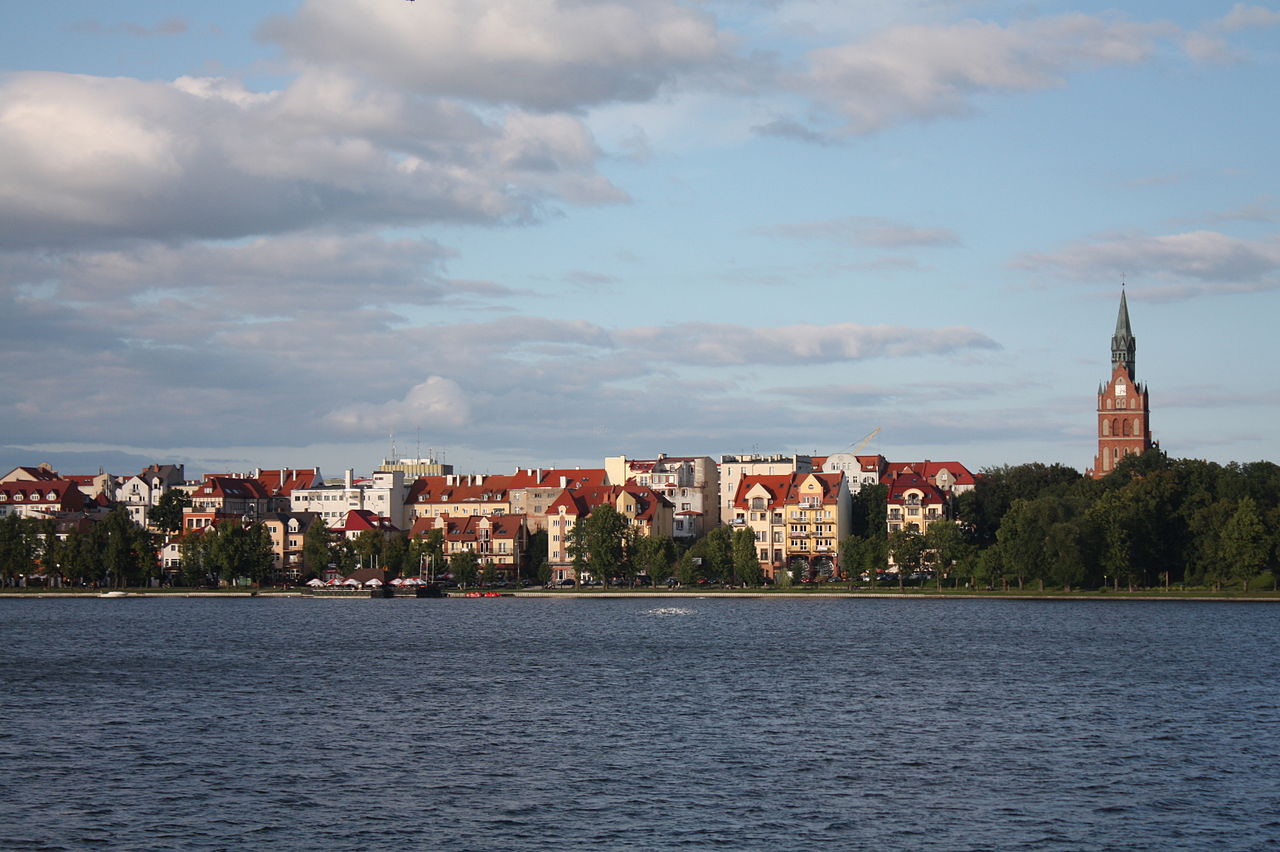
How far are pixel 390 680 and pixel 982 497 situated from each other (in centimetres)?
9363

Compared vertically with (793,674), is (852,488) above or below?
above

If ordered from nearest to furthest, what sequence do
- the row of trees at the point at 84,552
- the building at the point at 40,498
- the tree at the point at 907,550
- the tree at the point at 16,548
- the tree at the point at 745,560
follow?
1. the tree at the point at 907,550
2. the tree at the point at 745,560
3. the tree at the point at 16,548
4. the row of trees at the point at 84,552
5. the building at the point at 40,498

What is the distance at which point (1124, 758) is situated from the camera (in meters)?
42.2

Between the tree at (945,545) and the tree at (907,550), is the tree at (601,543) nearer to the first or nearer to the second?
the tree at (907,550)

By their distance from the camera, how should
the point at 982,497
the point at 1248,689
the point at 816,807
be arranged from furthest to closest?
the point at 982,497, the point at 1248,689, the point at 816,807

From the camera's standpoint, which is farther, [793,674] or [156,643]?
[156,643]

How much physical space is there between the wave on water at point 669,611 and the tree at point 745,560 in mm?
18611

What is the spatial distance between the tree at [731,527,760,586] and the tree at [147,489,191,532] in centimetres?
6872

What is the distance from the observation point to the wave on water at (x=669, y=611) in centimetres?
11038

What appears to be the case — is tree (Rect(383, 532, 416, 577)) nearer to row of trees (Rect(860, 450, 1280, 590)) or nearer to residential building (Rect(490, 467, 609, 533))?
residential building (Rect(490, 467, 609, 533))

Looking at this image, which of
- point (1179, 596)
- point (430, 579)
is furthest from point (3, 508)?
point (1179, 596)

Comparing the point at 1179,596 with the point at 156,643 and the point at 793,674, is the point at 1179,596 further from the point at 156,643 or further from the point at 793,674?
Answer: the point at 156,643

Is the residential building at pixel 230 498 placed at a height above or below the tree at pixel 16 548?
above

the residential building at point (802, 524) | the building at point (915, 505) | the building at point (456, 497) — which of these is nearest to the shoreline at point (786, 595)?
the residential building at point (802, 524)
